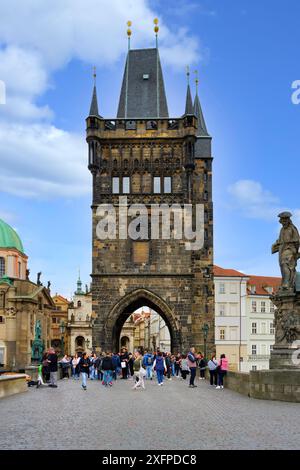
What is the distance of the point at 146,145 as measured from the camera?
44.2 metres

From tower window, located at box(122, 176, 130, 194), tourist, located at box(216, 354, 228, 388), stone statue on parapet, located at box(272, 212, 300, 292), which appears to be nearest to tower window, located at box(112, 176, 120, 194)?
tower window, located at box(122, 176, 130, 194)

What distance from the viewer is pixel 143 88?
158ft

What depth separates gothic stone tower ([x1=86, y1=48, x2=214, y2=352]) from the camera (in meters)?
42.2

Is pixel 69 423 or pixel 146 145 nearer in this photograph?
pixel 69 423

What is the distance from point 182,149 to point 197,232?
17.3 ft

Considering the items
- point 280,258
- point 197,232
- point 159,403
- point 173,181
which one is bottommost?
point 159,403

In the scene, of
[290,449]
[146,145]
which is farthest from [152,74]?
[290,449]

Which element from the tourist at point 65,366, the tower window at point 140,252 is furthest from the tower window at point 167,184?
the tourist at point 65,366

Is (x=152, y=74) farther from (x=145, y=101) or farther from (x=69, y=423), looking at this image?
(x=69, y=423)

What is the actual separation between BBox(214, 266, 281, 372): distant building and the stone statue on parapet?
5009 cm

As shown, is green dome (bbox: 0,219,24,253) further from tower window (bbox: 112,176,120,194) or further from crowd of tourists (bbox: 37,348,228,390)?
crowd of tourists (bbox: 37,348,228,390)

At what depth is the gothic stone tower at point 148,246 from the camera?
138 ft

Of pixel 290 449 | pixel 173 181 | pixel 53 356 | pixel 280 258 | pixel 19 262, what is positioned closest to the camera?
pixel 290 449

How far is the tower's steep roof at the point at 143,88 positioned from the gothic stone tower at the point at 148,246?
1.22ft
